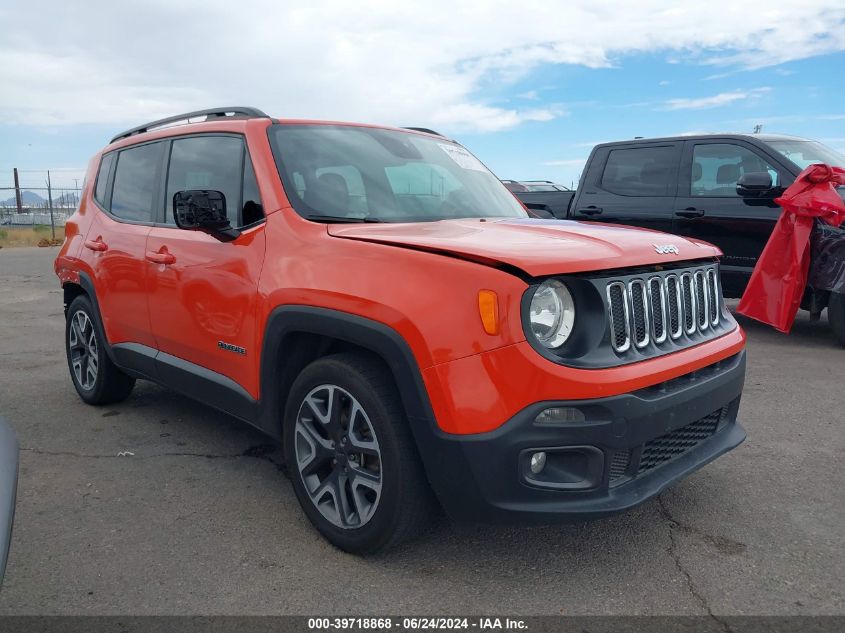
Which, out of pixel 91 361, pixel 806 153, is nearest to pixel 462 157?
pixel 91 361

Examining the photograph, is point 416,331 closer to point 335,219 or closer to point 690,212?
point 335,219

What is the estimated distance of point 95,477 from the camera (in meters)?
3.85

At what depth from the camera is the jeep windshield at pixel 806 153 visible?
701 cm

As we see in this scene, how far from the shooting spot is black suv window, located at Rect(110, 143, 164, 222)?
4375 mm

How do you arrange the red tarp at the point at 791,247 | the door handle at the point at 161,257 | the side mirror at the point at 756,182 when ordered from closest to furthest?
the door handle at the point at 161,257 < the red tarp at the point at 791,247 < the side mirror at the point at 756,182

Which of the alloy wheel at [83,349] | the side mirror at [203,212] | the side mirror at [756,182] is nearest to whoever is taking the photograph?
the side mirror at [203,212]

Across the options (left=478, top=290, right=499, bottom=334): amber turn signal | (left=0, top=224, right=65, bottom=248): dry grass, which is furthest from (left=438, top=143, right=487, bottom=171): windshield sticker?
(left=0, top=224, right=65, bottom=248): dry grass

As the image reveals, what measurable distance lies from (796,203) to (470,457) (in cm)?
518

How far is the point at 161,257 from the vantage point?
3.96 metres

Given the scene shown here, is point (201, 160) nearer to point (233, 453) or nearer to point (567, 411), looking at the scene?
point (233, 453)

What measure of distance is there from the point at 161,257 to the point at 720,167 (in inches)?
222

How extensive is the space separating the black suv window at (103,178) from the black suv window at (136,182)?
140 millimetres

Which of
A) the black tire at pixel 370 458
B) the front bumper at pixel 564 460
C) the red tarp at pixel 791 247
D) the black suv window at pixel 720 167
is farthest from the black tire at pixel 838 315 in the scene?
the black tire at pixel 370 458

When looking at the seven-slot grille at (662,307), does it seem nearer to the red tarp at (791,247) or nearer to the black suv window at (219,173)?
the black suv window at (219,173)
